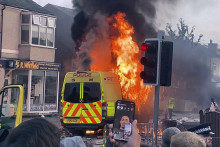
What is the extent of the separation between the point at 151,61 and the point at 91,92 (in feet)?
21.5

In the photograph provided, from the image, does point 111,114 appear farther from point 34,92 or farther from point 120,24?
point 34,92

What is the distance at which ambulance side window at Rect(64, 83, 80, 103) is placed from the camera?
46.3 feet

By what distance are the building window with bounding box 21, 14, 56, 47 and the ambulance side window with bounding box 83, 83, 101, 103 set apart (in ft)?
38.2

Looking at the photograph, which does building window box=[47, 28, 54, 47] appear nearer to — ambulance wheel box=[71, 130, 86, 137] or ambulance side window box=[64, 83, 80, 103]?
ambulance side window box=[64, 83, 80, 103]

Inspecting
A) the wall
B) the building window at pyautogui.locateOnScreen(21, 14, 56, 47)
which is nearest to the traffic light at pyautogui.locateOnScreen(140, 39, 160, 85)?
the wall

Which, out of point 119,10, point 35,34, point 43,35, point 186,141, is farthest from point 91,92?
point 43,35

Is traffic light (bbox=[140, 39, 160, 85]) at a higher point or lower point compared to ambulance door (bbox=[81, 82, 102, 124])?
higher

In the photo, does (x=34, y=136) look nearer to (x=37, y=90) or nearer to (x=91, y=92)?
(x=91, y=92)

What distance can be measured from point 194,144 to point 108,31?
1491cm

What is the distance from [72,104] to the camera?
14.2 meters

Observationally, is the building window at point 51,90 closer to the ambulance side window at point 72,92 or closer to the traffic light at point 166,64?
the ambulance side window at point 72,92

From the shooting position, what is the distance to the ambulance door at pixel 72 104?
46.1 feet

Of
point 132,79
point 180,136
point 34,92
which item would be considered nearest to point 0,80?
point 34,92

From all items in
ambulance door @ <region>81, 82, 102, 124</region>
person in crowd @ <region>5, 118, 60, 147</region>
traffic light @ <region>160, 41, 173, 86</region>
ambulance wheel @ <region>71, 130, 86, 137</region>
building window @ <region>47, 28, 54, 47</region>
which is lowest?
ambulance wheel @ <region>71, 130, 86, 137</region>
